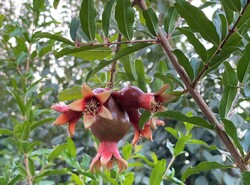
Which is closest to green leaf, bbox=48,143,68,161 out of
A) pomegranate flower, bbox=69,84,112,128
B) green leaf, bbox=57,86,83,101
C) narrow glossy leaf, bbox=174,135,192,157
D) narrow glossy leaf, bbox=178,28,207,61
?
narrow glossy leaf, bbox=174,135,192,157

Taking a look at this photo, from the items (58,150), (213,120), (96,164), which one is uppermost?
(213,120)

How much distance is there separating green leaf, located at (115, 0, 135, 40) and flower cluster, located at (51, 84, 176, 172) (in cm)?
9

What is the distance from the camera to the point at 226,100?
68cm

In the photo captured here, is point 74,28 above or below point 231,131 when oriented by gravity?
above

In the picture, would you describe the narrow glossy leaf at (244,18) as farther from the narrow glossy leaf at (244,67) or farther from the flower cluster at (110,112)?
the flower cluster at (110,112)

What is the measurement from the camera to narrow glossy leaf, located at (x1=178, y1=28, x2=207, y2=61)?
2.06ft

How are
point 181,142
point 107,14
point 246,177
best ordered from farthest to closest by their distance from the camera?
point 181,142 < point 107,14 < point 246,177

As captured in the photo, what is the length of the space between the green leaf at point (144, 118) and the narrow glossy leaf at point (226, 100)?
119 mm

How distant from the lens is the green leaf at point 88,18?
2.19ft

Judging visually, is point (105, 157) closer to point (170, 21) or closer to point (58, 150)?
point (170, 21)

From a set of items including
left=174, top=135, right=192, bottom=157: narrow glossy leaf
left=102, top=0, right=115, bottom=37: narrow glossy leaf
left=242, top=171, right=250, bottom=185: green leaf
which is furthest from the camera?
left=174, top=135, right=192, bottom=157: narrow glossy leaf

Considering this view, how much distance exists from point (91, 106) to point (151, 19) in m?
0.16

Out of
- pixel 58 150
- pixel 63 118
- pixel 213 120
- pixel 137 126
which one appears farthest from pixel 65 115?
pixel 58 150

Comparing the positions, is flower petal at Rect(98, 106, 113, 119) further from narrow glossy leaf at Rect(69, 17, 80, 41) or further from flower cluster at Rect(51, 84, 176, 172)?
narrow glossy leaf at Rect(69, 17, 80, 41)
